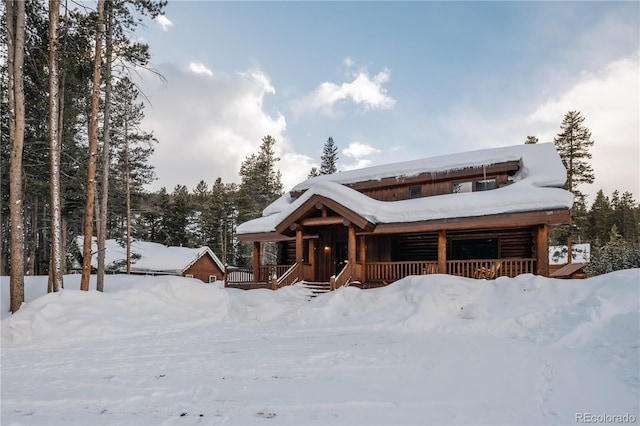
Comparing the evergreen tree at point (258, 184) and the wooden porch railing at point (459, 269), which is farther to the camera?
the evergreen tree at point (258, 184)

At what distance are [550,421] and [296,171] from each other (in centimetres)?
5153

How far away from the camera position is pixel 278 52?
1791 cm

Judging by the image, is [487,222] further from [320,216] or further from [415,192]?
[320,216]

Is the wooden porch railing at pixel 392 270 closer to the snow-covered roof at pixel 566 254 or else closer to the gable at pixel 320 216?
the gable at pixel 320 216

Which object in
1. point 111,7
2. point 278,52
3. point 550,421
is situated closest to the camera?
point 550,421

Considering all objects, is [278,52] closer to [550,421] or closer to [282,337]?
[282,337]

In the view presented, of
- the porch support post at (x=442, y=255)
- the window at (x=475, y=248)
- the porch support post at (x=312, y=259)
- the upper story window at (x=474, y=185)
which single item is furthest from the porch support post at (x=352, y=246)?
the upper story window at (x=474, y=185)

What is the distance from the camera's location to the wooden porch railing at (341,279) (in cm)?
1267

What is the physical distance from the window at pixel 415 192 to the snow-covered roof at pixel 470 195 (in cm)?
69

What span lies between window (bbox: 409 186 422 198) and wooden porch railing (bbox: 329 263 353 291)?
5.46 metres

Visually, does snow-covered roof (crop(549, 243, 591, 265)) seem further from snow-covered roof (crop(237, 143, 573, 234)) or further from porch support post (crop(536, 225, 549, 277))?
porch support post (crop(536, 225, 549, 277))

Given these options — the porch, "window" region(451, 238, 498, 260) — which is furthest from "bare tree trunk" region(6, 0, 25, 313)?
"window" region(451, 238, 498, 260)

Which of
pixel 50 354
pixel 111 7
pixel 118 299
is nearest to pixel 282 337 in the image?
pixel 50 354

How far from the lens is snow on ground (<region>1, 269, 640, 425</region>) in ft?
13.3
